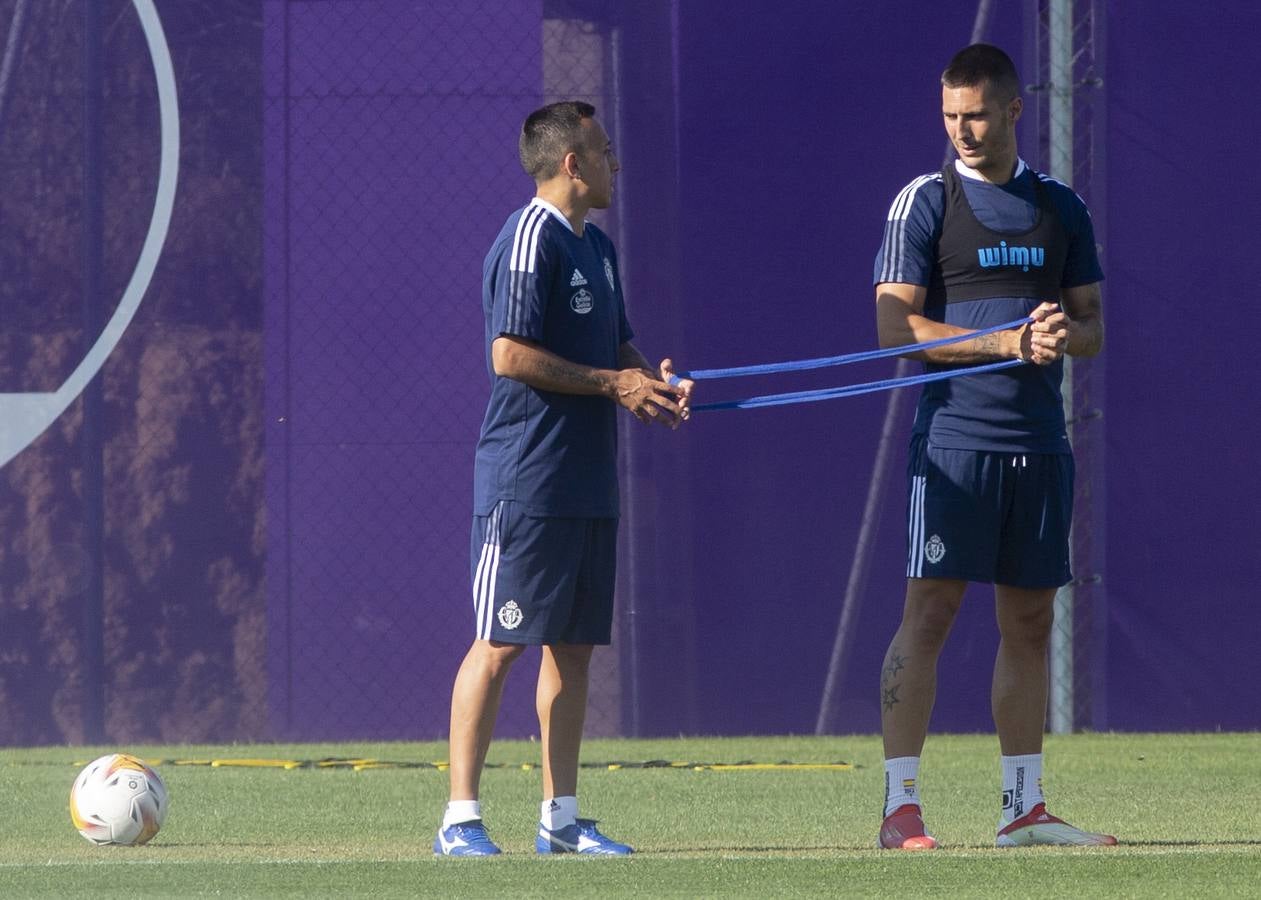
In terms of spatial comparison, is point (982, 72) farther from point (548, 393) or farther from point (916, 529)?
point (548, 393)

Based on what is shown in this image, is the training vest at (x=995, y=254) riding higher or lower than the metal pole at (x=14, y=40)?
lower

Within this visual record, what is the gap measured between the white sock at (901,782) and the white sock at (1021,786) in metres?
0.25

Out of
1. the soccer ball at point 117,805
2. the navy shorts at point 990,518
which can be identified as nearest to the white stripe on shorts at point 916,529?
the navy shorts at point 990,518

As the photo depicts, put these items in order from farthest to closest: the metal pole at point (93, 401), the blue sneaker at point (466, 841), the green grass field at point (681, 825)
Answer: the metal pole at point (93, 401)
the blue sneaker at point (466, 841)
the green grass field at point (681, 825)

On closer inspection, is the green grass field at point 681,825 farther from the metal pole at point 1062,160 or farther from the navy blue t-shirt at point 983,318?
the navy blue t-shirt at point 983,318

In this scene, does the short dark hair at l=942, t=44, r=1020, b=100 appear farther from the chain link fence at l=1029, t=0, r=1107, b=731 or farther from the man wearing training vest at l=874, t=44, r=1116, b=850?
the chain link fence at l=1029, t=0, r=1107, b=731

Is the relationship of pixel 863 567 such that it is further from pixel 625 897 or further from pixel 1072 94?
pixel 625 897

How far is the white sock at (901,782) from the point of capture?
4.45 meters

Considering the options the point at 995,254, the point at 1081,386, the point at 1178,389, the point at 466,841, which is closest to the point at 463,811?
the point at 466,841

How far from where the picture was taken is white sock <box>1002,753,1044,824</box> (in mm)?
4555

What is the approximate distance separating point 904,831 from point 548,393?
125cm

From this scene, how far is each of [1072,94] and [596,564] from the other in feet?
12.2

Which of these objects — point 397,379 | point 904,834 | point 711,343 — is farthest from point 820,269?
point 904,834

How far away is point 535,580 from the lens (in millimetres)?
4348
